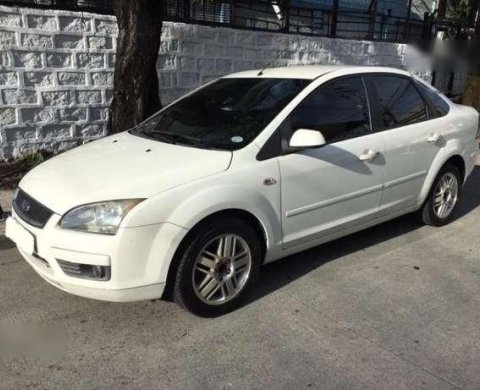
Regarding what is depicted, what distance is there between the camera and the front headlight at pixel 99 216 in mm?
3074

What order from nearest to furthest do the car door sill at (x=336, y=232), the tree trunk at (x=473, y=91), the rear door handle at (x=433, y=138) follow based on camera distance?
the car door sill at (x=336, y=232), the rear door handle at (x=433, y=138), the tree trunk at (x=473, y=91)

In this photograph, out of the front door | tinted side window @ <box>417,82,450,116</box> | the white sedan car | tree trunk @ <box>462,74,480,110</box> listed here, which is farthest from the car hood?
tree trunk @ <box>462,74,480,110</box>

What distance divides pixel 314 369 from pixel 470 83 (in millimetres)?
9710

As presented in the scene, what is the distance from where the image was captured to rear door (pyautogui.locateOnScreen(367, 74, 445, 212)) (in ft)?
14.7

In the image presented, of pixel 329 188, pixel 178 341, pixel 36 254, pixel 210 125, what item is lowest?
pixel 178 341

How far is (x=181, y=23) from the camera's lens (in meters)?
7.75

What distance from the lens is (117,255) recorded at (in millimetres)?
3047

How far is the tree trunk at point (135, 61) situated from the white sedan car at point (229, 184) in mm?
1651

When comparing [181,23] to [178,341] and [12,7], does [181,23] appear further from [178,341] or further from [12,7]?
[178,341]

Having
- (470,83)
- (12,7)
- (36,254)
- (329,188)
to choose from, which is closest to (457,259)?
(329,188)

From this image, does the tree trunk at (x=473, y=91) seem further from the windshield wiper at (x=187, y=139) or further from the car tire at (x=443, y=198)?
the windshield wiper at (x=187, y=139)

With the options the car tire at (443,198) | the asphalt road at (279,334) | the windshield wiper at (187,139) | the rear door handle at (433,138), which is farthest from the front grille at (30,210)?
the car tire at (443,198)

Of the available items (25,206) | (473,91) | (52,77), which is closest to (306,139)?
(25,206)

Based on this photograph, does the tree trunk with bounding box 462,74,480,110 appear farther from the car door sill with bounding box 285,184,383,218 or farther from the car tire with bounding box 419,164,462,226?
the car door sill with bounding box 285,184,383,218
